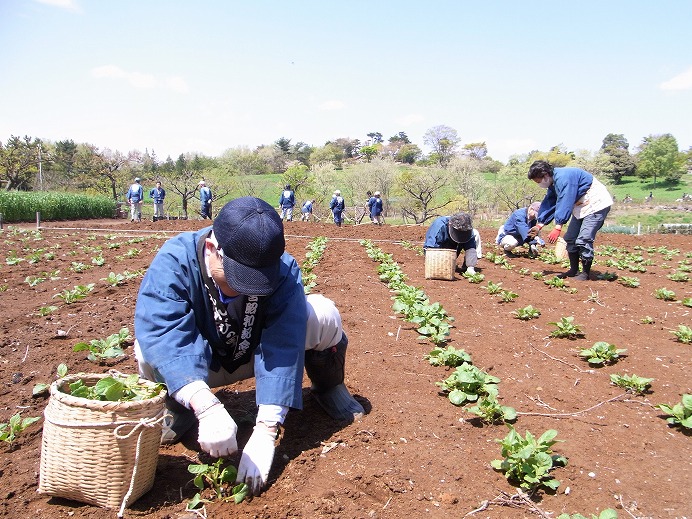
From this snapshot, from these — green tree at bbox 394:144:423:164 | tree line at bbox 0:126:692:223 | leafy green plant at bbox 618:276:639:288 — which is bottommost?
leafy green plant at bbox 618:276:639:288

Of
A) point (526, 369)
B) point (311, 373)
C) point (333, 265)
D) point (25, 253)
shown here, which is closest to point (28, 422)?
point (311, 373)

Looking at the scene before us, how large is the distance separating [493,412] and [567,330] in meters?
1.95

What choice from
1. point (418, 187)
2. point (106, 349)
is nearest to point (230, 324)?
point (106, 349)

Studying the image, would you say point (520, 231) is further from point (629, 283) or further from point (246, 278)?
point (246, 278)

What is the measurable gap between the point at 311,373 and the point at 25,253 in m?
11.1

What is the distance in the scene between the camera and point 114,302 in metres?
6.11

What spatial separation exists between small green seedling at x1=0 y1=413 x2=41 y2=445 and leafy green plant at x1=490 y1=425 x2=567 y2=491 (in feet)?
8.03

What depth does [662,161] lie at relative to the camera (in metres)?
66.5

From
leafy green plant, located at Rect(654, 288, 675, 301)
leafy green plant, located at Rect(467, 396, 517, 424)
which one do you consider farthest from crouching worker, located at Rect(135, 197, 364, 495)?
leafy green plant, located at Rect(654, 288, 675, 301)

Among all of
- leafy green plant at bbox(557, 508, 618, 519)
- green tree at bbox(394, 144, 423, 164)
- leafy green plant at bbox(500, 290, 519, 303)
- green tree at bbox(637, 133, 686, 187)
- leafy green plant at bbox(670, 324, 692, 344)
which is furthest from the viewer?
green tree at bbox(394, 144, 423, 164)

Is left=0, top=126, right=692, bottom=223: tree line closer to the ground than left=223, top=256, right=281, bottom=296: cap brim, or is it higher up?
higher up

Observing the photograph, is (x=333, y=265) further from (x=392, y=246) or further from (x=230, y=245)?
(x=230, y=245)

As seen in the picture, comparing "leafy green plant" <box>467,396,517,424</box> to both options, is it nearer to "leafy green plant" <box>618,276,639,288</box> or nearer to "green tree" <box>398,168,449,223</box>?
"leafy green plant" <box>618,276,639,288</box>

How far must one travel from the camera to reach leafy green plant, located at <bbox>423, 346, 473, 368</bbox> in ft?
12.3
